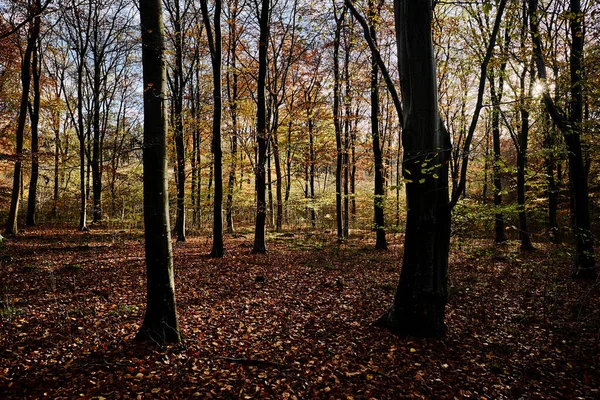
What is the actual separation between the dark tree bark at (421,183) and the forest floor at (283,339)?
0.48m

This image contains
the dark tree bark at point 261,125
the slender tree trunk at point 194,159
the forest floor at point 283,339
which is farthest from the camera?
the slender tree trunk at point 194,159

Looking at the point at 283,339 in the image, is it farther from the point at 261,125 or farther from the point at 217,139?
the point at 261,125

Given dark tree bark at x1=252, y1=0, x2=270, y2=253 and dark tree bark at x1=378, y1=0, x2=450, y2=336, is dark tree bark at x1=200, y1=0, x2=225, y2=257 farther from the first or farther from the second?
dark tree bark at x1=378, y1=0, x2=450, y2=336

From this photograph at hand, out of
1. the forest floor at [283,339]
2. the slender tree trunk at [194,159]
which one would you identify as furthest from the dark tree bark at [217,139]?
the slender tree trunk at [194,159]

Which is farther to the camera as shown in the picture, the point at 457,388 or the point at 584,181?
the point at 584,181

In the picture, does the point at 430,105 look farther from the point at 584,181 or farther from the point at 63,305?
the point at 63,305

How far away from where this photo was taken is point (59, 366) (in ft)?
12.0

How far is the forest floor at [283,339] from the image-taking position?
3.51 metres

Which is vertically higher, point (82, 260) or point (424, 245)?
point (424, 245)

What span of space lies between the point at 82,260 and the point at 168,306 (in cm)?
647

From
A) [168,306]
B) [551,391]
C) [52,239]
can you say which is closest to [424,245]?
[551,391]

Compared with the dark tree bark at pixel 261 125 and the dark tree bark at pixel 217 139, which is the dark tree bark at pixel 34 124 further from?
the dark tree bark at pixel 261 125

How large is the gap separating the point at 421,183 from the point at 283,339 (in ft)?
10.5

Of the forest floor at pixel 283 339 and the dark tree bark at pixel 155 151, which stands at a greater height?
the dark tree bark at pixel 155 151
